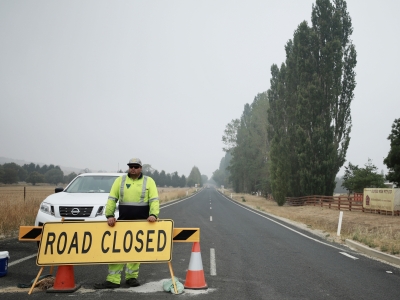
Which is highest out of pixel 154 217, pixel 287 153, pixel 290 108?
pixel 290 108

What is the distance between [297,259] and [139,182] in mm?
4701

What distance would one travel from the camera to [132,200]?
5.86 m

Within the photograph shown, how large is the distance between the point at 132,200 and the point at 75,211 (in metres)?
2.85

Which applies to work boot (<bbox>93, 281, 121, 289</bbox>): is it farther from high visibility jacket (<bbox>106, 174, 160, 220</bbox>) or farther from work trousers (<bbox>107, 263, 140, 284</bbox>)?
high visibility jacket (<bbox>106, 174, 160, 220</bbox>)

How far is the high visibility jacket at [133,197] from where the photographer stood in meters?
5.82

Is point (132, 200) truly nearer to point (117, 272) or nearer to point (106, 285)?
point (117, 272)

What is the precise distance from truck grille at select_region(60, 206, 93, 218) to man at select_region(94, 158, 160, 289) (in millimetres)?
2480

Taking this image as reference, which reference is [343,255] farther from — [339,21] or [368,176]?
[368,176]

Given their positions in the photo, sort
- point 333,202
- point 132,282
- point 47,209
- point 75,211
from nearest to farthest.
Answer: point 132,282 → point 75,211 → point 47,209 → point 333,202

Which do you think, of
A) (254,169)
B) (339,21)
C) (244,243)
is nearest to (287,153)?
(339,21)

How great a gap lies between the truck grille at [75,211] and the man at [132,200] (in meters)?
2.48

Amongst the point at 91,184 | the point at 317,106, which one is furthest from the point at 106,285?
the point at 317,106

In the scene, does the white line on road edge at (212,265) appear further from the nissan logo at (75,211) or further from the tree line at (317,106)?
the tree line at (317,106)

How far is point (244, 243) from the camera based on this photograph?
10.7 meters
